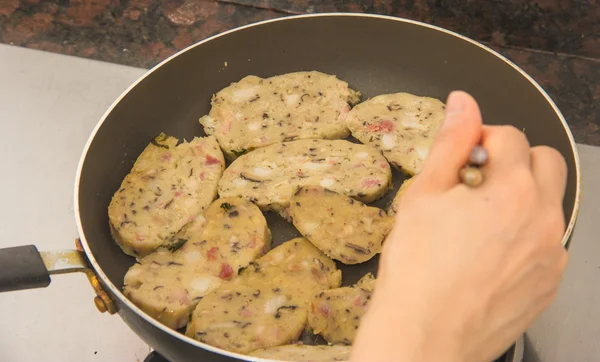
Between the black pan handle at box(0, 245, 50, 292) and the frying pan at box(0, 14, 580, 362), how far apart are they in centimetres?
13

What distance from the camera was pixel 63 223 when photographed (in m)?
1.62

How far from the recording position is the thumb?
65 centimetres

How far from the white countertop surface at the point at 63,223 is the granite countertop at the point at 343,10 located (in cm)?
6

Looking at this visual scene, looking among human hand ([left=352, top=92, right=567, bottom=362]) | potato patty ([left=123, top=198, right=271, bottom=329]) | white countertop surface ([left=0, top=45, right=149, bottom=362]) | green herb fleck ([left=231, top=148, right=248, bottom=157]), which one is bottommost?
white countertop surface ([left=0, top=45, right=149, bottom=362])

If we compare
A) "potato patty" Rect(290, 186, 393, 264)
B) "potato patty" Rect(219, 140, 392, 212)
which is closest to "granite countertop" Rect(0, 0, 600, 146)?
"potato patty" Rect(219, 140, 392, 212)

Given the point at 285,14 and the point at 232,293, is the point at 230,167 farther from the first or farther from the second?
the point at 285,14

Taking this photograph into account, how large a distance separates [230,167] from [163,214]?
0.20 meters

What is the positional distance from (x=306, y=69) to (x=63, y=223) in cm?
73

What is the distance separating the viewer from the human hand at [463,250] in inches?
25.2

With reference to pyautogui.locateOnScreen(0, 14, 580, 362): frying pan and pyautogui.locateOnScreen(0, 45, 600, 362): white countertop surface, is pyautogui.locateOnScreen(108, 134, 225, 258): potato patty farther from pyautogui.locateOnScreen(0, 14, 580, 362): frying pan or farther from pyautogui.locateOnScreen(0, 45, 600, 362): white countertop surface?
pyautogui.locateOnScreen(0, 45, 600, 362): white countertop surface

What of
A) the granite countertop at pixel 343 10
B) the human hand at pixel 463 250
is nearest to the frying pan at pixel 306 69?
the granite countertop at pixel 343 10

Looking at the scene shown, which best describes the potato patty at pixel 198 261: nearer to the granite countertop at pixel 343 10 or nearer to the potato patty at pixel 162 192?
the potato patty at pixel 162 192

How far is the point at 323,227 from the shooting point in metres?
1.36

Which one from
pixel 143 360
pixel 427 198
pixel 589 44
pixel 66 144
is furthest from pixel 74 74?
pixel 427 198
